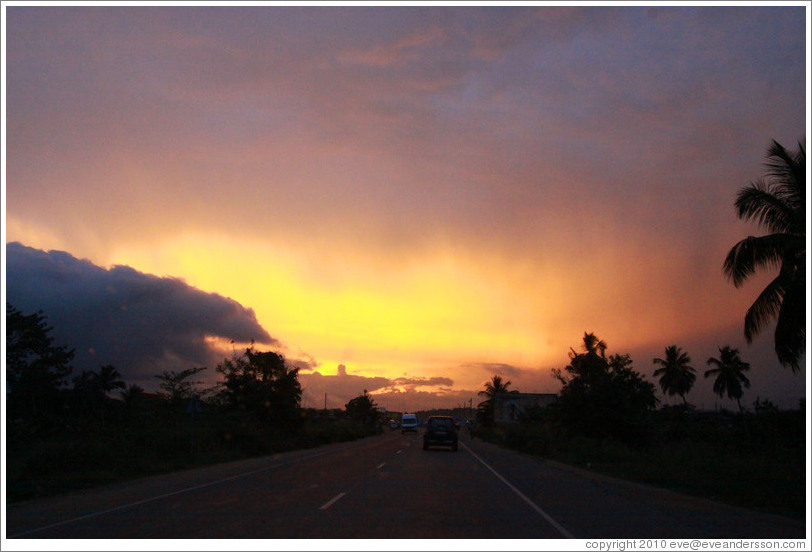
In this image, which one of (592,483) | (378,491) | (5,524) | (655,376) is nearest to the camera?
(5,524)

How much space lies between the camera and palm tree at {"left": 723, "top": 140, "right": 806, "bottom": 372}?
68.1ft

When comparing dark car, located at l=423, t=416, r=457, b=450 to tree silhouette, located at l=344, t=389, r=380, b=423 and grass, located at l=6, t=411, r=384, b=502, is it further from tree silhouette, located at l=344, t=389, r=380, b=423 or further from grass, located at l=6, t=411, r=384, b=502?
tree silhouette, located at l=344, t=389, r=380, b=423

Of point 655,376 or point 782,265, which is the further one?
point 655,376

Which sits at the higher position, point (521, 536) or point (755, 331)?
point (755, 331)

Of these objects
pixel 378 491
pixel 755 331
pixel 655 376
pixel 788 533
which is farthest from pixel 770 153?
pixel 655 376

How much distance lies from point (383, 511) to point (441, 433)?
24.4m

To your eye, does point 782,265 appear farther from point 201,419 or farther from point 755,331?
point 201,419

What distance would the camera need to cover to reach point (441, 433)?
118 feet

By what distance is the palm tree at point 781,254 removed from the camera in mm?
20766

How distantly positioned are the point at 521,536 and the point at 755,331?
15.7 metres

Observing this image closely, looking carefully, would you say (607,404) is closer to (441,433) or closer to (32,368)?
(441,433)

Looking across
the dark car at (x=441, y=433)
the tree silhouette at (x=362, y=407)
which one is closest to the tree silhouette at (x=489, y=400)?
the tree silhouette at (x=362, y=407)

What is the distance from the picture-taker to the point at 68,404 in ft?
149

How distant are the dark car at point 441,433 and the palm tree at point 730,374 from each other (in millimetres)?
49598
